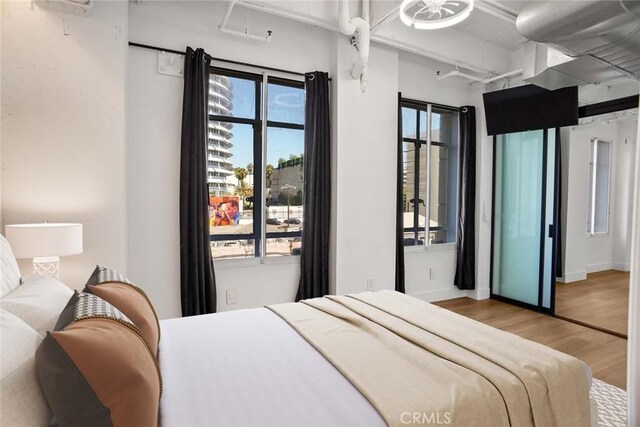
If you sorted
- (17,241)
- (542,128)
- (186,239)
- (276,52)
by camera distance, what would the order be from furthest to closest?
(542,128), (276,52), (186,239), (17,241)

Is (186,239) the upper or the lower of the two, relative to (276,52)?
lower

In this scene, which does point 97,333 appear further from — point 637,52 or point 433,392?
point 637,52

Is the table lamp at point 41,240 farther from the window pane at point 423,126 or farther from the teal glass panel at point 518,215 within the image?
the teal glass panel at point 518,215

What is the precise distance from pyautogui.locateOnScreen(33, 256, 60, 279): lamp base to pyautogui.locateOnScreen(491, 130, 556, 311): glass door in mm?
4817

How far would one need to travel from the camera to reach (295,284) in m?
3.70

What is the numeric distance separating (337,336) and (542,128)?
3639 millimetres

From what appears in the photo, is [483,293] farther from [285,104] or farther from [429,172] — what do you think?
[285,104]

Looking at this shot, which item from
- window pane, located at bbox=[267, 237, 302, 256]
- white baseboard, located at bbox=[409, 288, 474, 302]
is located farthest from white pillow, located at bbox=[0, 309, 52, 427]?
white baseboard, located at bbox=[409, 288, 474, 302]

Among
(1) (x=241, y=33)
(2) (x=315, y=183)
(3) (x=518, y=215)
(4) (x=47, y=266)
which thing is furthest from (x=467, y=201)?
(4) (x=47, y=266)

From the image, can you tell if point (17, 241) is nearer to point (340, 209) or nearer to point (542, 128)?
point (340, 209)

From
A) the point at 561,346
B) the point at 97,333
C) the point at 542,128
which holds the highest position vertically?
the point at 542,128

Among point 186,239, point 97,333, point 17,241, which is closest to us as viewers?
point 97,333

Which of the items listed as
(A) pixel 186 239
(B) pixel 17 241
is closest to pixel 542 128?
(A) pixel 186 239

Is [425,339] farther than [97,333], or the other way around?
[425,339]
